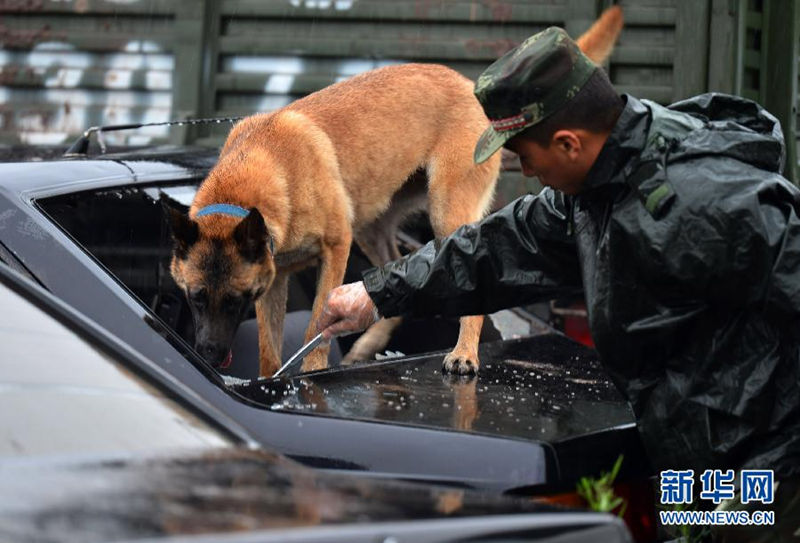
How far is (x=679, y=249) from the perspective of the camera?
9.14ft

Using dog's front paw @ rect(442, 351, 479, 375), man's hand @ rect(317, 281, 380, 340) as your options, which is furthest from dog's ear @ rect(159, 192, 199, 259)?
dog's front paw @ rect(442, 351, 479, 375)

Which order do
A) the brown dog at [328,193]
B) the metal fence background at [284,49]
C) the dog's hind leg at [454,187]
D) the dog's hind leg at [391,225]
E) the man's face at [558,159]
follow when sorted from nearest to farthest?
the man's face at [558,159] → the brown dog at [328,193] → the dog's hind leg at [454,187] → the dog's hind leg at [391,225] → the metal fence background at [284,49]

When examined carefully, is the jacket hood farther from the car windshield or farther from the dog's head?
the dog's head

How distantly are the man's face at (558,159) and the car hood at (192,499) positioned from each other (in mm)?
1245

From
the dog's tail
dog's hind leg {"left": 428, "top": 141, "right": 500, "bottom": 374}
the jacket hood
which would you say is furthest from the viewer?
dog's hind leg {"left": 428, "top": 141, "right": 500, "bottom": 374}

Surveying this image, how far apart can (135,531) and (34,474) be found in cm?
34

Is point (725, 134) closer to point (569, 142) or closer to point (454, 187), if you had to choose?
point (569, 142)

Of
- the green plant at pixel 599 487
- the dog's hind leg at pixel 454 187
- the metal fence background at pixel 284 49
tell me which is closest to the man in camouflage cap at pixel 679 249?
the green plant at pixel 599 487

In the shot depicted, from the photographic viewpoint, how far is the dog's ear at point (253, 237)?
14.8 ft

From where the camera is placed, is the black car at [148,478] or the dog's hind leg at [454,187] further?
the dog's hind leg at [454,187]

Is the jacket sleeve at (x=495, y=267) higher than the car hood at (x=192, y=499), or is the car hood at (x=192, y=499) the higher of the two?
the car hood at (x=192, y=499)

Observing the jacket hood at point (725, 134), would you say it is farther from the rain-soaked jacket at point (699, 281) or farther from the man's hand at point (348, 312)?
the man's hand at point (348, 312)

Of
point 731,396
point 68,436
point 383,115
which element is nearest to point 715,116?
point 731,396

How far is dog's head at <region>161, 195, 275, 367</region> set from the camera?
4449 mm
